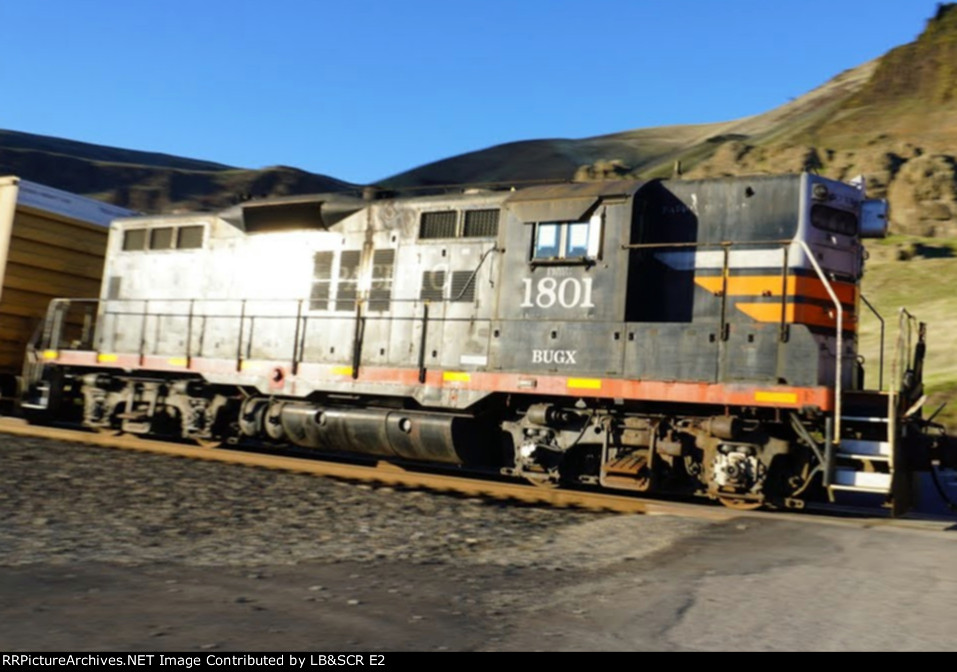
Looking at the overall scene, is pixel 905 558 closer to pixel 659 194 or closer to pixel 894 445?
pixel 894 445

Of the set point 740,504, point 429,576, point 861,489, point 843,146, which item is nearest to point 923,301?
point 740,504

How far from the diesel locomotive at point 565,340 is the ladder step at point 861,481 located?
0.03m

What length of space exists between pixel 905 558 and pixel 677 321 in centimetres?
380

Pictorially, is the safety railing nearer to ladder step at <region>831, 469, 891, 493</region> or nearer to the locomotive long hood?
the locomotive long hood

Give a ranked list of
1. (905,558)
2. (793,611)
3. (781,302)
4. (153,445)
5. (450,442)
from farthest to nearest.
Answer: (153,445) → (450,442) → (781,302) → (905,558) → (793,611)

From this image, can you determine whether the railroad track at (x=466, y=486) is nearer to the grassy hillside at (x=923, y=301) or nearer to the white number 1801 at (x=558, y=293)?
the white number 1801 at (x=558, y=293)

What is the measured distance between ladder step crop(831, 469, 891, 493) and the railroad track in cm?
52

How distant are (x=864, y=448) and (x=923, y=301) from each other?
52.0ft

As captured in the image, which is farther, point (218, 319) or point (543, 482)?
point (218, 319)

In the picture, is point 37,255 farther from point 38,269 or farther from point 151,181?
point 151,181

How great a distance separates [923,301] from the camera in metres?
21.5

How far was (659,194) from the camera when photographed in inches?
380

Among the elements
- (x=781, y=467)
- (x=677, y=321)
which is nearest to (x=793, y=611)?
(x=781, y=467)

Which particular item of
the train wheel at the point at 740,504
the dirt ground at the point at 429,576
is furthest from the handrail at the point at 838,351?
the train wheel at the point at 740,504
